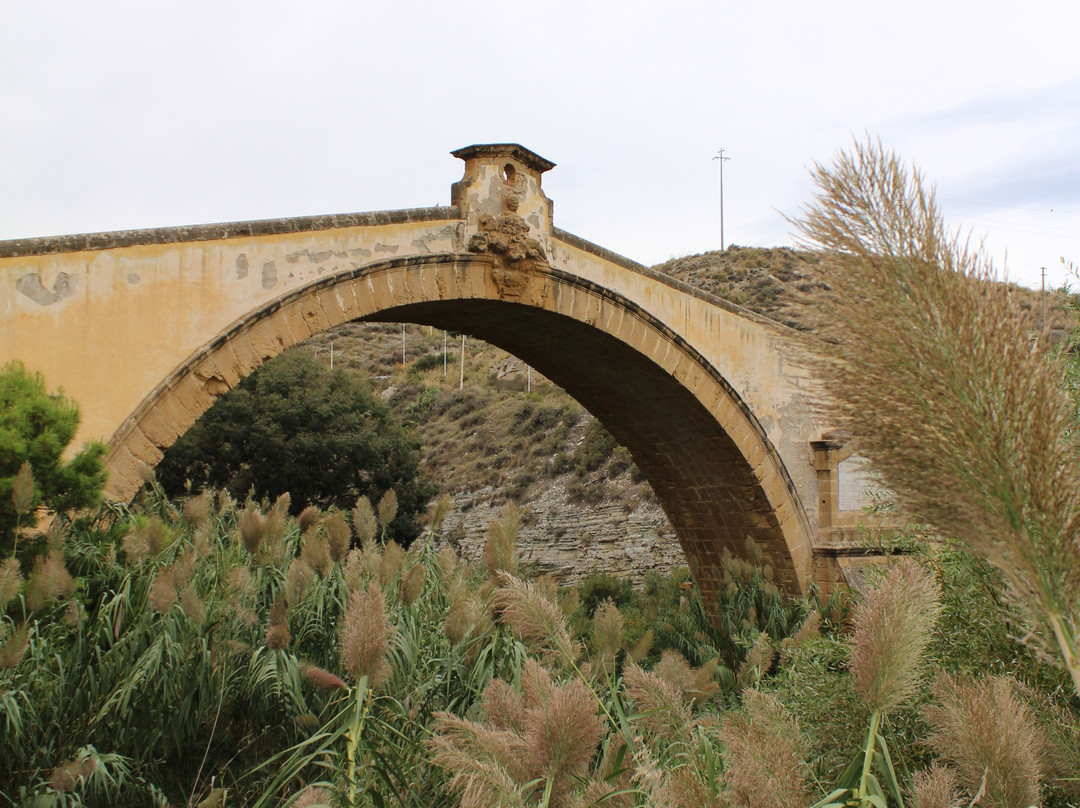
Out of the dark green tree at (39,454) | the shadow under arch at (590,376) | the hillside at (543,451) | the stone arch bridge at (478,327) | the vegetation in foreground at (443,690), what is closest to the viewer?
the vegetation in foreground at (443,690)

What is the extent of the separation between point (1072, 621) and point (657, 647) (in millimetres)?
9065

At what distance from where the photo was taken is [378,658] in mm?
1721

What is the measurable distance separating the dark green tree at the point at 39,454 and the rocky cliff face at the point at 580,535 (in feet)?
42.8

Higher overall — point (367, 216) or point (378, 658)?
point (367, 216)

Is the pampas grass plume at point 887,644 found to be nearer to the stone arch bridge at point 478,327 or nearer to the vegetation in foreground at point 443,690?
the vegetation in foreground at point 443,690

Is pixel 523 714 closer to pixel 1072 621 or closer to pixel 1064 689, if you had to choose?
pixel 1072 621

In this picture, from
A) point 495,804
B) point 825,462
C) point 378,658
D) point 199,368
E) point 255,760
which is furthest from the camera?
point 825,462

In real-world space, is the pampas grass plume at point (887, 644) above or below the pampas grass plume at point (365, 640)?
above

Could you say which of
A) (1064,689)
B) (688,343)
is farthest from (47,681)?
(688,343)

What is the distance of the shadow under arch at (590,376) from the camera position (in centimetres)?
622

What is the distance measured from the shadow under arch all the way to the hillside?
570 centimetres

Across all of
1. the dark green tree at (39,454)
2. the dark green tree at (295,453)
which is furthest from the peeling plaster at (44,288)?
the dark green tree at (295,453)

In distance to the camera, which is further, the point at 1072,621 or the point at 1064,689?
the point at 1064,689

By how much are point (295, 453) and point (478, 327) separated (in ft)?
29.4
